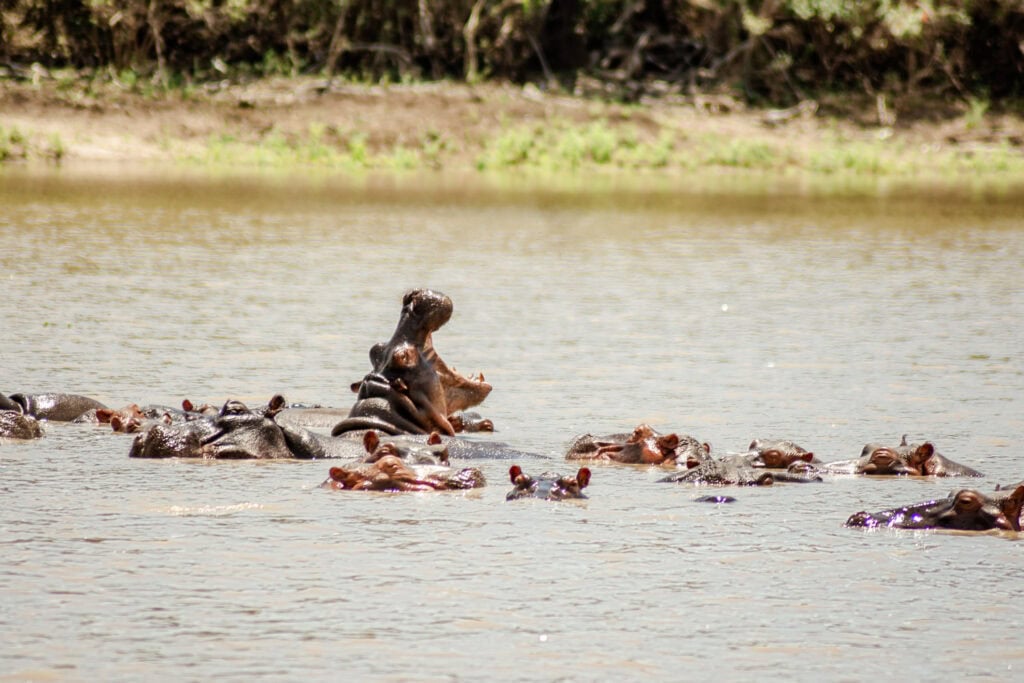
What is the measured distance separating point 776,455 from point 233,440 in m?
2.70

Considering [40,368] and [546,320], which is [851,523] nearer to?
[40,368]

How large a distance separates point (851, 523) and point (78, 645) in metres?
3.40

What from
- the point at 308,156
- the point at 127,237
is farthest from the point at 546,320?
the point at 308,156

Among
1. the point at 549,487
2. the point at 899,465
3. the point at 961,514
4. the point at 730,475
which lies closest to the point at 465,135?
the point at 899,465

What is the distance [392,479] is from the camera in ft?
27.9

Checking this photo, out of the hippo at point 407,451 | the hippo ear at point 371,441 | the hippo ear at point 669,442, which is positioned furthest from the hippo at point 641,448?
the hippo ear at point 371,441

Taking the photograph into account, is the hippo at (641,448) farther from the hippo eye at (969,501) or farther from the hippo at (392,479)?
the hippo eye at (969,501)

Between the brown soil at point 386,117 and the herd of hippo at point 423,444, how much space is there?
22.5m

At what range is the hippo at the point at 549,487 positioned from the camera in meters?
8.32

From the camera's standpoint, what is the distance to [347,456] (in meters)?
9.36

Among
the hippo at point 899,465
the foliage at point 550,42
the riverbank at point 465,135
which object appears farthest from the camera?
the foliage at point 550,42

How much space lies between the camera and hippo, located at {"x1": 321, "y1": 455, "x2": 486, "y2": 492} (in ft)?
27.9

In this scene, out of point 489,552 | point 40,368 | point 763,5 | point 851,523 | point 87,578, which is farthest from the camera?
point 763,5

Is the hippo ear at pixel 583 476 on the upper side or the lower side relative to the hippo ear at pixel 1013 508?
lower
